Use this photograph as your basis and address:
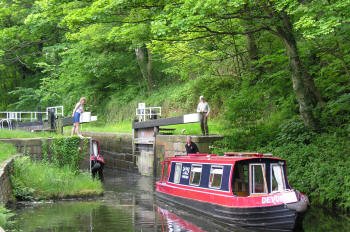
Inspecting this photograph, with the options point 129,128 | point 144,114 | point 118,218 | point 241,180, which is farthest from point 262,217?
point 129,128

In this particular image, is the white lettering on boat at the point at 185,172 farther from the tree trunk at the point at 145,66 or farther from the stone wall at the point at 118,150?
the tree trunk at the point at 145,66

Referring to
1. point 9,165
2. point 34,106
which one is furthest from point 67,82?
point 9,165

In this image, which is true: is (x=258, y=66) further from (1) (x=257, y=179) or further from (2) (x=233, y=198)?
(2) (x=233, y=198)

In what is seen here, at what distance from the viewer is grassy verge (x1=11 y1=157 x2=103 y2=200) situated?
52.0ft

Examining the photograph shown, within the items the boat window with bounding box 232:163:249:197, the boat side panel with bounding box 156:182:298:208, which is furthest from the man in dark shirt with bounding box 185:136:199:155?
the boat window with bounding box 232:163:249:197

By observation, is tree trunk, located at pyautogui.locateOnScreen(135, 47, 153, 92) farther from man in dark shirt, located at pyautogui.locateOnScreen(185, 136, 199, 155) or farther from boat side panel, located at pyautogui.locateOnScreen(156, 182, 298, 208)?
boat side panel, located at pyautogui.locateOnScreen(156, 182, 298, 208)

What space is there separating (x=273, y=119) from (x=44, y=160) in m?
8.54

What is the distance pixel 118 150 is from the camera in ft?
100

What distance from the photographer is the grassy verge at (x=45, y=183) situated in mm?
15859

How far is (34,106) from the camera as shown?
1690 inches

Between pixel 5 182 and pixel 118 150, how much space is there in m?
16.4

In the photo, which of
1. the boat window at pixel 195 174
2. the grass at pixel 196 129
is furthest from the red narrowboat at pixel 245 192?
the grass at pixel 196 129

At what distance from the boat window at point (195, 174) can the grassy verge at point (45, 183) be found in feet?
10.3

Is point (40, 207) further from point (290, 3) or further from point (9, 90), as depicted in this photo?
point (9, 90)
